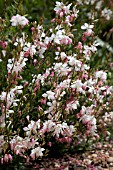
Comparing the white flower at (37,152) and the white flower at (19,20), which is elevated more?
the white flower at (19,20)

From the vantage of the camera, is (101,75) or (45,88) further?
(45,88)

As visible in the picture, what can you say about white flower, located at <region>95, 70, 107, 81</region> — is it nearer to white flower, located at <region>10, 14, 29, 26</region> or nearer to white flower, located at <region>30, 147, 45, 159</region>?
white flower, located at <region>30, 147, 45, 159</region>

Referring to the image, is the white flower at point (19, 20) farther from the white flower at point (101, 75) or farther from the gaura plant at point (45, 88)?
the white flower at point (101, 75)

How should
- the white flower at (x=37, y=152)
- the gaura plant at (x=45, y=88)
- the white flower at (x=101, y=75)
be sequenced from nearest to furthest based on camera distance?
the gaura plant at (x=45, y=88)
the white flower at (x=37, y=152)
the white flower at (x=101, y=75)

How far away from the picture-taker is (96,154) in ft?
12.1

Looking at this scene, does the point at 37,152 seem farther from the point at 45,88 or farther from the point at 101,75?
the point at 101,75

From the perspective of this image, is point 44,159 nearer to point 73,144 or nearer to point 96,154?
point 73,144

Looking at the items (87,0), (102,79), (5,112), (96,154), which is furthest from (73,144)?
(87,0)

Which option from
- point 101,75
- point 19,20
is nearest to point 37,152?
point 101,75


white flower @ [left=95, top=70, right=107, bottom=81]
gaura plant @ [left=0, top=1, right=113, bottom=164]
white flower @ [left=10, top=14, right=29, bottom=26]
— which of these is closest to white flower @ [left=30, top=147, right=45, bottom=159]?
gaura plant @ [left=0, top=1, right=113, bottom=164]

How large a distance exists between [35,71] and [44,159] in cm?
78

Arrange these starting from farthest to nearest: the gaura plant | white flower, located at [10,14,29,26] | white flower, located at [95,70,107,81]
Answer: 1. white flower, located at [95,70,107,81]
2. the gaura plant
3. white flower, located at [10,14,29,26]

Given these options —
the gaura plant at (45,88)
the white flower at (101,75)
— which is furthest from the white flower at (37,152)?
the white flower at (101,75)

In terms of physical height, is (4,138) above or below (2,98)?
below
